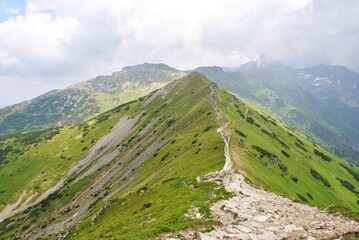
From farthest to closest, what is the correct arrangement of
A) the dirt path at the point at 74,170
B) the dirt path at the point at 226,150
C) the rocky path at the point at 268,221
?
the dirt path at the point at 74,170
the dirt path at the point at 226,150
the rocky path at the point at 268,221

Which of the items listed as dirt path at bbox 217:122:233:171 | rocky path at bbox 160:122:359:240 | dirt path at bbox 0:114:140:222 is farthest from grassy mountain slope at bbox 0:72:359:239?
rocky path at bbox 160:122:359:240

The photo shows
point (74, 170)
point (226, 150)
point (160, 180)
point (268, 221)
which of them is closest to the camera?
point (268, 221)

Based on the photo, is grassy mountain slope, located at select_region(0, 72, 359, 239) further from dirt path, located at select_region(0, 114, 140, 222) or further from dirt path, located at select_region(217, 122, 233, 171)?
dirt path, located at select_region(217, 122, 233, 171)

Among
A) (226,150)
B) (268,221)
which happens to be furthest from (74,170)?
(268,221)

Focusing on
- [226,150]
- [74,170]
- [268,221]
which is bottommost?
[74,170]

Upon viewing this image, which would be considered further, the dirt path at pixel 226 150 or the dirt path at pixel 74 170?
the dirt path at pixel 74 170

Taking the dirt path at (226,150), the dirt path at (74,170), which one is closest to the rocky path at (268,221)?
the dirt path at (226,150)

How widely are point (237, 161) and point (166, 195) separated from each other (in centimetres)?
2481

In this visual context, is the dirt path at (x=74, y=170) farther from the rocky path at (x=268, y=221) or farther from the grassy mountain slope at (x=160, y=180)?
the rocky path at (x=268, y=221)

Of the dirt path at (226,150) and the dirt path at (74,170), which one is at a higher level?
the dirt path at (226,150)

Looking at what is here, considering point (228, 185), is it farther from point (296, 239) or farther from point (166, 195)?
point (296, 239)

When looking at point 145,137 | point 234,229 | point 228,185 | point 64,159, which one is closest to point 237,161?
point 228,185

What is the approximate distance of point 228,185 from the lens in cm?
5362

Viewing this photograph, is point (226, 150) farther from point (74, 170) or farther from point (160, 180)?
point (74, 170)
